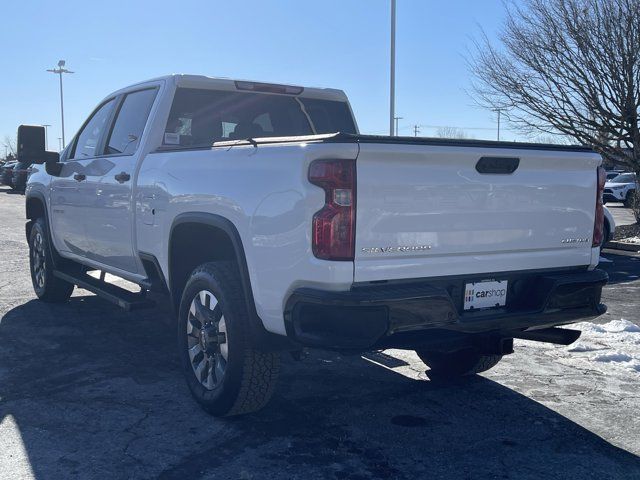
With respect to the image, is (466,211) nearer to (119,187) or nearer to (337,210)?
(337,210)

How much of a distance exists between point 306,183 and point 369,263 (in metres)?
0.48

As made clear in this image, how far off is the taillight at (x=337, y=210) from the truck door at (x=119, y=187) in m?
2.23

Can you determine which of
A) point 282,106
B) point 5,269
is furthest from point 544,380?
point 5,269

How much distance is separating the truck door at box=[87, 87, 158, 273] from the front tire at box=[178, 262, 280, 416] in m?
1.08

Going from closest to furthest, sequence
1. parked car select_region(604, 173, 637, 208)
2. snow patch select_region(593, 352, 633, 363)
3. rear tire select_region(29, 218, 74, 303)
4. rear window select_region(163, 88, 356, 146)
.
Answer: rear window select_region(163, 88, 356, 146) → snow patch select_region(593, 352, 633, 363) → rear tire select_region(29, 218, 74, 303) → parked car select_region(604, 173, 637, 208)

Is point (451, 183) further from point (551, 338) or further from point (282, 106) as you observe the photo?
point (282, 106)

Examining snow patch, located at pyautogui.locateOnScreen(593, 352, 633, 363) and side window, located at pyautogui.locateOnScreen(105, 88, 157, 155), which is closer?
side window, located at pyautogui.locateOnScreen(105, 88, 157, 155)

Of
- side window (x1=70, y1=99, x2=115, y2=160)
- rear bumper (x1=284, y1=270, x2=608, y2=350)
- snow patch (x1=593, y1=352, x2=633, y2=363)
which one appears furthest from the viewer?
side window (x1=70, y1=99, x2=115, y2=160)

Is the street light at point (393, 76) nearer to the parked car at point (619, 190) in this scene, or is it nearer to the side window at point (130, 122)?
the parked car at point (619, 190)

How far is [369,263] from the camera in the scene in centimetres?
328

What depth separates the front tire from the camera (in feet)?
12.5

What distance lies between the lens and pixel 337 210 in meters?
3.22

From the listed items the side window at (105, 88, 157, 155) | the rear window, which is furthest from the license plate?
the side window at (105, 88, 157, 155)

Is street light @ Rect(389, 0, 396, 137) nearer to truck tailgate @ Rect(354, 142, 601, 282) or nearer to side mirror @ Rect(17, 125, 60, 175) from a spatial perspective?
side mirror @ Rect(17, 125, 60, 175)
